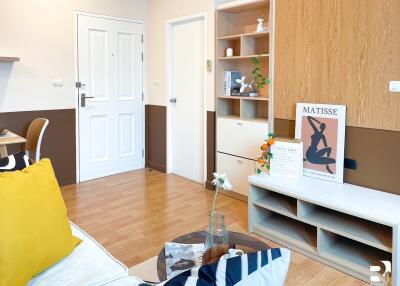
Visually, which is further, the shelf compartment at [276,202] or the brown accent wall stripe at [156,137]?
the brown accent wall stripe at [156,137]

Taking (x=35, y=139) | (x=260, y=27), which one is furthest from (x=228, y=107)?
(x=35, y=139)

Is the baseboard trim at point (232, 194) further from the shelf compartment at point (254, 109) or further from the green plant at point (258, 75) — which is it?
the green plant at point (258, 75)

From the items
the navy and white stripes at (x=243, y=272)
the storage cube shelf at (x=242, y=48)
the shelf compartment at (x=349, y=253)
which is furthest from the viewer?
the storage cube shelf at (x=242, y=48)

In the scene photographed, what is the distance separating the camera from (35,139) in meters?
3.57

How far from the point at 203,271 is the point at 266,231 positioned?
2211 mm

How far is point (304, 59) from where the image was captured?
3191mm

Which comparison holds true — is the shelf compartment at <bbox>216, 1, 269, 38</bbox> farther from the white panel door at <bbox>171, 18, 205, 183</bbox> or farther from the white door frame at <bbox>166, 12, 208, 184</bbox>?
the white panel door at <bbox>171, 18, 205, 183</bbox>

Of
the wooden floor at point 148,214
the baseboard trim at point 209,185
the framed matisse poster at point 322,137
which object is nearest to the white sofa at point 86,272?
the wooden floor at point 148,214

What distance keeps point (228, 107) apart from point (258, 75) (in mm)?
663

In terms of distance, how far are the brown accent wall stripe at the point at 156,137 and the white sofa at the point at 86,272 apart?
3.31m

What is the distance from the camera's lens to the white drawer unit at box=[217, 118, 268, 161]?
3701 mm

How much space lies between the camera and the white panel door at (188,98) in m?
4.48

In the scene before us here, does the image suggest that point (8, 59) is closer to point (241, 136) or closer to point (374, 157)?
point (241, 136)

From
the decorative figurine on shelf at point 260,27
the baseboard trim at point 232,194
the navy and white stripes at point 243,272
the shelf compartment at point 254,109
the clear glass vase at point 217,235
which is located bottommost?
the baseboard trim at point 232,194
